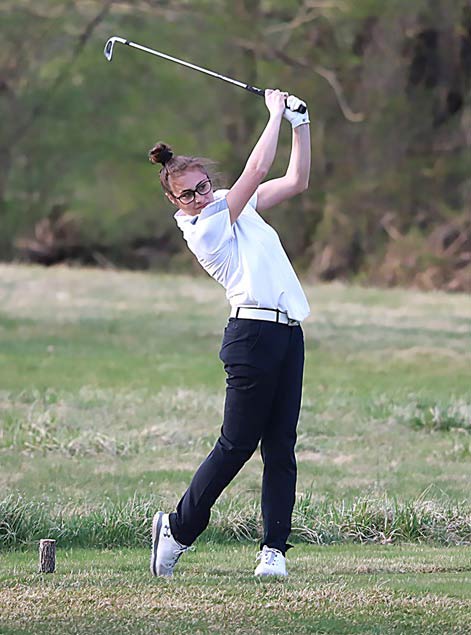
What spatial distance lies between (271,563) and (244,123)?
111ft

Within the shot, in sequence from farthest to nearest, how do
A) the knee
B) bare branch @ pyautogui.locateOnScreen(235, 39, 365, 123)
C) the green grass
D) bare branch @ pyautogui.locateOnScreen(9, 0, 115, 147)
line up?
1. bare branch @ pyautogui.locateOnScreen(9, 0, 115, 147)
2. bare branch @ pyautogui.locateOnScreen(235, 39, 365, 123)
3. the knee
4. the green grass

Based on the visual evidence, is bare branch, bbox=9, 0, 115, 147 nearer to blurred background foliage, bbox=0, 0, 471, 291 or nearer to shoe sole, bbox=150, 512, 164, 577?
blurred background foliage, bbox=0, 0, 471, 291

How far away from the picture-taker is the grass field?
5672 millimetres

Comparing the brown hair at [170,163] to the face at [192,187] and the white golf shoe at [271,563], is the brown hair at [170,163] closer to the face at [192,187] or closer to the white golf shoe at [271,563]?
the face at [192,187]

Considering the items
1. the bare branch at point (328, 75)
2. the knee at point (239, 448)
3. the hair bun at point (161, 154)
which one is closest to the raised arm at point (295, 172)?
the hair bun at point (161, 154)

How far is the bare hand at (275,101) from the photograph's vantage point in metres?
6.42

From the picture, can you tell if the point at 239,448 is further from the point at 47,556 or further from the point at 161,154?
the point at 161,154

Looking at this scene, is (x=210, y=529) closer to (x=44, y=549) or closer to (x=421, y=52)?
(x=44, y=549)

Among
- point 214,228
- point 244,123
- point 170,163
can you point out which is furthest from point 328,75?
point 214,228

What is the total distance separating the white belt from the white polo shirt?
0.02 meters

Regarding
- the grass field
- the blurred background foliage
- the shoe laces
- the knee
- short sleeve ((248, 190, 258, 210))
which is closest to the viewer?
the grass field

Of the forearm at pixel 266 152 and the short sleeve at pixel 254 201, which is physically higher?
Answer: the forearm at pixel 266 152

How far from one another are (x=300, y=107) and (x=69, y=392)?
8333 millimetres

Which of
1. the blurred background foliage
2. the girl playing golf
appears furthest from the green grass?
the blurred background foliage
